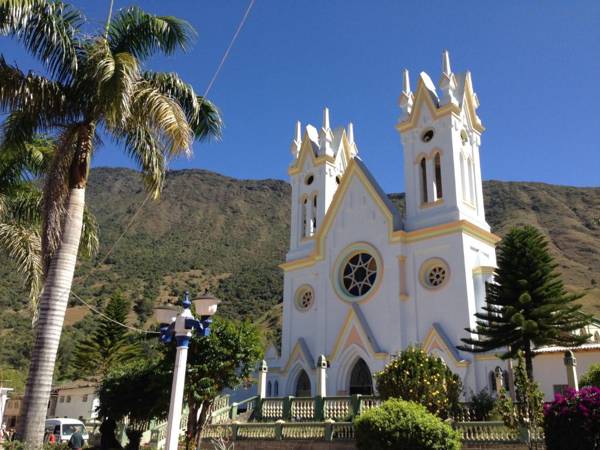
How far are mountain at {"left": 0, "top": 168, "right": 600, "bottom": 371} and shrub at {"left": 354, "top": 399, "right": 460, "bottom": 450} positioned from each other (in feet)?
165

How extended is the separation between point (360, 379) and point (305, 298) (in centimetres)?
584

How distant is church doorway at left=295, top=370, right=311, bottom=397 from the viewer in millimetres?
29005

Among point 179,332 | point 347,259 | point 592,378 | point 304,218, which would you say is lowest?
point 179,332

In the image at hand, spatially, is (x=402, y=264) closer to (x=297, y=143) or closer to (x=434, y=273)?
(x=434, y=273)

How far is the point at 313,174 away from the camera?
34.8m

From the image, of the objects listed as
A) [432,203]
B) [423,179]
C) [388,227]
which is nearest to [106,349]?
[388,227]

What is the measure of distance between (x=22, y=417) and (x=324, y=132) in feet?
86.9

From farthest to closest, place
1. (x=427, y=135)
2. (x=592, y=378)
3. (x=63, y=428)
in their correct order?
(x=427, y=135) → (x=63, y=428) → (x=592, y=378)

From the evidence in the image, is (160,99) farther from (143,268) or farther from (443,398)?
(143,268)

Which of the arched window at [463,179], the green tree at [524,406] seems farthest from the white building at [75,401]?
the green tree at [524,406]

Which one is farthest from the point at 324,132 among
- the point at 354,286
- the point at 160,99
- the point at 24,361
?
the point at 24,361

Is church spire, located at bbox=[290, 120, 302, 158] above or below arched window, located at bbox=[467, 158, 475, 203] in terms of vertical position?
above

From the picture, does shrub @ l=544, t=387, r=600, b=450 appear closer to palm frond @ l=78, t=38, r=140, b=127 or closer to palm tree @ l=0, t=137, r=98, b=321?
palm frond @ l=78, t=38, r=140, b=127

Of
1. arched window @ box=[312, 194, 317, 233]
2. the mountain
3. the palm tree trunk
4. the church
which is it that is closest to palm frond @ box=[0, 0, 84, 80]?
the palm tree trunk
